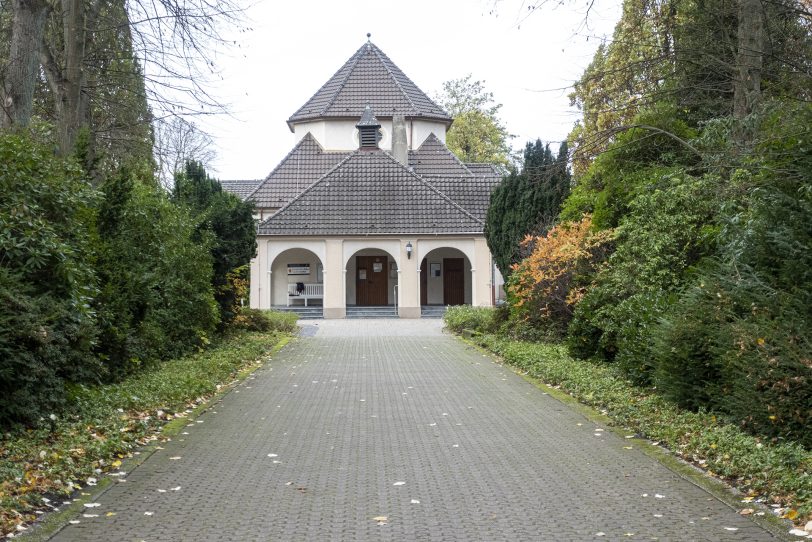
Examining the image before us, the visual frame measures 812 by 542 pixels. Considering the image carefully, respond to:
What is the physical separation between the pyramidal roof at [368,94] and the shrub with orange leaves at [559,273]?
2752cm

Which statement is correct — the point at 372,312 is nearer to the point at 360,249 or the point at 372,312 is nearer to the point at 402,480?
the point at 360,249

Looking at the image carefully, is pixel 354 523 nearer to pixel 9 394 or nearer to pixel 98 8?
pixel 9 394

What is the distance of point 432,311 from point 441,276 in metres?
3.22

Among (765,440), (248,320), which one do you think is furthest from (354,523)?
(248,320)

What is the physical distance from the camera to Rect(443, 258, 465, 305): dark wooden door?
45969mm

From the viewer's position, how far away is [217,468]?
919 cm

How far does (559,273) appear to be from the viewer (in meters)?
22.2

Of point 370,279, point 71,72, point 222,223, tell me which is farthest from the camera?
point 370,279

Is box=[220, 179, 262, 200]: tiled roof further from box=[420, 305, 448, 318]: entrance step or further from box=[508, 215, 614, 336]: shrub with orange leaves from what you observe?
box=[508, 215, 614, 336]: shrub with orange leaves

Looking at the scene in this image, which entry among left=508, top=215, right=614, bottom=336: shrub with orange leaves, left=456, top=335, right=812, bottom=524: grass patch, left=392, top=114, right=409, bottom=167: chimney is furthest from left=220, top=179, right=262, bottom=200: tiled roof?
left=456, top=335, right=812, bottom=524: grass patch

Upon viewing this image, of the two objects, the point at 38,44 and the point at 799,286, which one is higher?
the point at 38,44

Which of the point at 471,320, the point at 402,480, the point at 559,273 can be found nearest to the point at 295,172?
the point at 471,320

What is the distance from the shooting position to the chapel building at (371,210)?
4159cm

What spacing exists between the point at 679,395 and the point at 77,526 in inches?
289
